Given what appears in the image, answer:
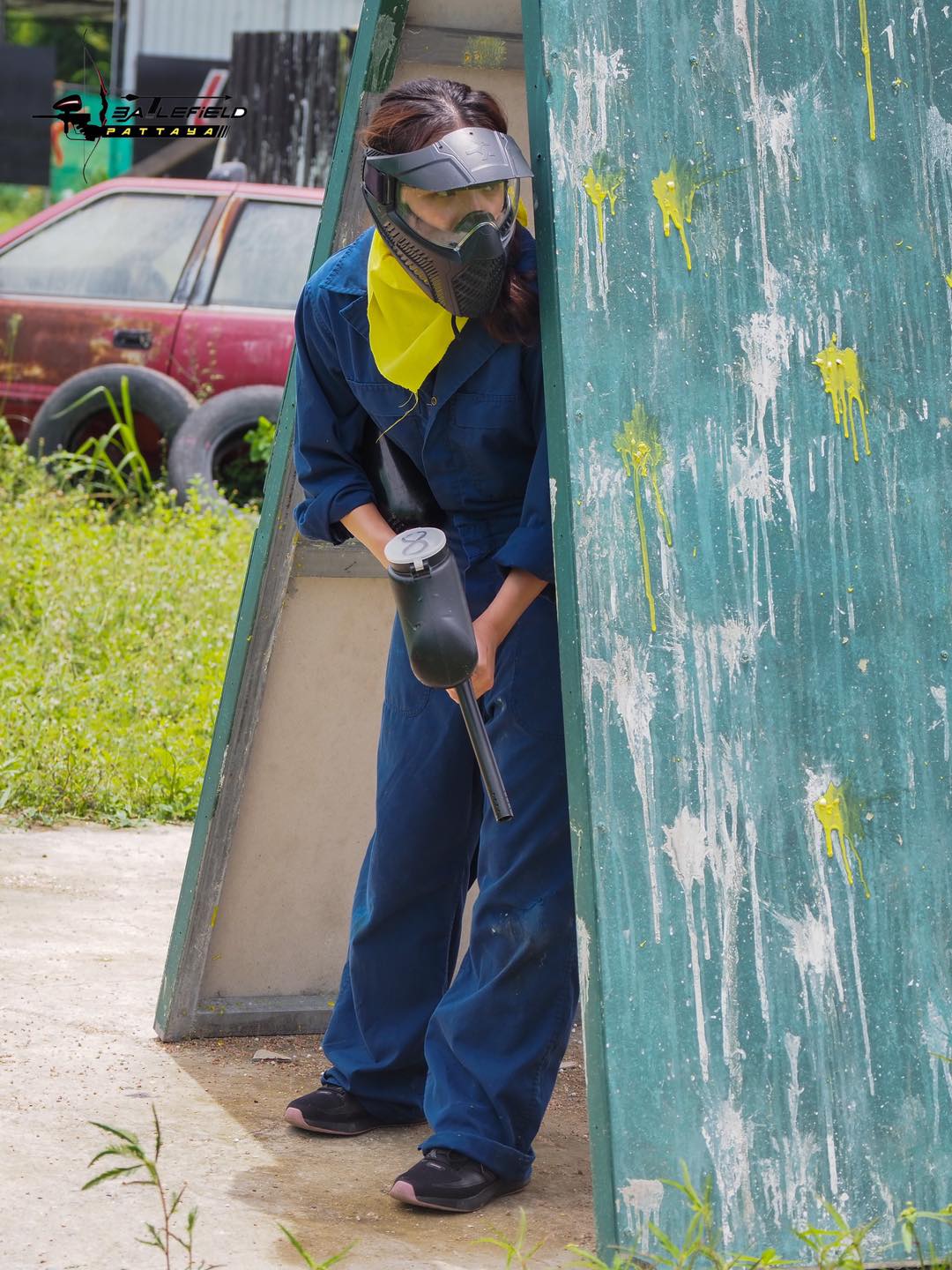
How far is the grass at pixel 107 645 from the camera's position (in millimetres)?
4738

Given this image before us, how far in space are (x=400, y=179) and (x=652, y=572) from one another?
25.2 inches

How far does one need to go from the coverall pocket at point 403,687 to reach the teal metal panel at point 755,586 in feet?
1.79

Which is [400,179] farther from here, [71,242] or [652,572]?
[71,242]

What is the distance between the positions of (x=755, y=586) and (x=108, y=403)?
633cm

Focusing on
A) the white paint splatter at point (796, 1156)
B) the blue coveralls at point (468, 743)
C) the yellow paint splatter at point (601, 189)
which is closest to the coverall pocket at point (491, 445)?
the blue coveralls at point (468, 743)

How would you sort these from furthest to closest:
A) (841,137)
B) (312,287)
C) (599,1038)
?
(312,287), (841,137), (599,1038)

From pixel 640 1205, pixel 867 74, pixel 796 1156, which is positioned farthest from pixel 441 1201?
pixel 867 74

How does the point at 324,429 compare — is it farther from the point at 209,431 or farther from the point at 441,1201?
the point at 209,431

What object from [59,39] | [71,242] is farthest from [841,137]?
[59,39]

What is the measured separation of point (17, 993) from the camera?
322 centimetres

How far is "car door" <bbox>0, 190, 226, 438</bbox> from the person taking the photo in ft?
26.7

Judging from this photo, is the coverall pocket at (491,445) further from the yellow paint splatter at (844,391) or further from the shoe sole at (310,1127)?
the shoe sole at (310,1127)

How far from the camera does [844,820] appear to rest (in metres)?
2.09

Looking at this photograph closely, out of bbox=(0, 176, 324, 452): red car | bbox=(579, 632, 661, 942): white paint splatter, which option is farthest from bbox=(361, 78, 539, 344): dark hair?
bbox=(0, 176, 324, 452): red car
